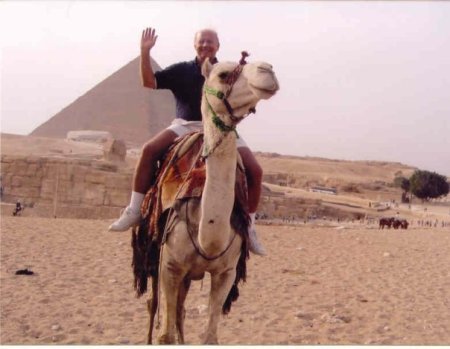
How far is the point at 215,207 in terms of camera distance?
290 centimetres

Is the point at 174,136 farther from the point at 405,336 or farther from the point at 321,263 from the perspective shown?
the point at 321,263

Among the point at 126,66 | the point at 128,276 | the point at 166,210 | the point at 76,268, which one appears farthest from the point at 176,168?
the point at 126,66

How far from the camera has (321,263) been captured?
9.89 m

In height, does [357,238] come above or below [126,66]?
below

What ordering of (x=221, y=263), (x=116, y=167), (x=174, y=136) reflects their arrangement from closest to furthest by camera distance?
(x=221, y=263) → (x=174, y=136) → (x=116, y=167)

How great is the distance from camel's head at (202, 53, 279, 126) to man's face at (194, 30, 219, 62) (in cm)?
82

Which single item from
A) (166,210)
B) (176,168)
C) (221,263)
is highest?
(176,168)

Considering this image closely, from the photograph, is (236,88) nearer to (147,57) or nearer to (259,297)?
(147,57)

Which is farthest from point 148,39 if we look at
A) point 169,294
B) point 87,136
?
point 87,136

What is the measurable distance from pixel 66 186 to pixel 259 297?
54.3ft

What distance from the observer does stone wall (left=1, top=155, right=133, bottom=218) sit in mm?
20984

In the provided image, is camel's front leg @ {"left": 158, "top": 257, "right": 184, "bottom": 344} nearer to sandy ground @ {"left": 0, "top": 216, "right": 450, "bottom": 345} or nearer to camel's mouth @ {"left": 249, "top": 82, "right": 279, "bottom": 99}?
camel's mouth @ {"left": 249, "top": 82, "right": 279, "bottom": 99}

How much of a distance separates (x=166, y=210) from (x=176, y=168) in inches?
10.0

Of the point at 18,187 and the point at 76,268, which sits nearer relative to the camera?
the point at 76,268
